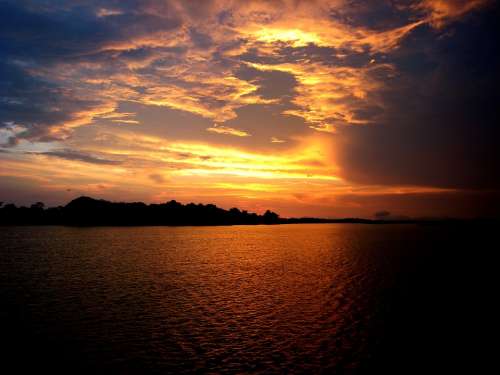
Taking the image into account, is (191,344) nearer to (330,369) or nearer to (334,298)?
(330,369)

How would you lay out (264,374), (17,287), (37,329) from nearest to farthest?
1. (264,374)
2. (37,329)
3. (17,287)

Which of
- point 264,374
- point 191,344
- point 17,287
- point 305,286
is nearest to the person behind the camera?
point 264,374

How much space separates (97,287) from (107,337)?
902 inches

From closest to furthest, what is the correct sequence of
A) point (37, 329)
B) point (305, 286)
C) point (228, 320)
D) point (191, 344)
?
point (191, 344), point (37, 329), point (228, 320), point (305, 286)

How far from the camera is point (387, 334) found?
33.5 meters

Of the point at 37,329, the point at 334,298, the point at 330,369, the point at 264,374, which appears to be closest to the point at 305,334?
the point at 330,369

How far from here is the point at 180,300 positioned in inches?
1790

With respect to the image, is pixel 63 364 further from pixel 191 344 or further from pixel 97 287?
pixel 97 287

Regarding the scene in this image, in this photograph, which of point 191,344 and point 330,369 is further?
point 191,344

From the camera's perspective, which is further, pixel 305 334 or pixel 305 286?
pixel 305 286

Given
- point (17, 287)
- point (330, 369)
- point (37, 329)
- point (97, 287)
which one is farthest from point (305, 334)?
point (17, 287)

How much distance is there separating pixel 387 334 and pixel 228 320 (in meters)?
15.2

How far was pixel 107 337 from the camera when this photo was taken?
3083cm

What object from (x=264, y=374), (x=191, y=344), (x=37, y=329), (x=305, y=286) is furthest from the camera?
(x=305, y=286)
